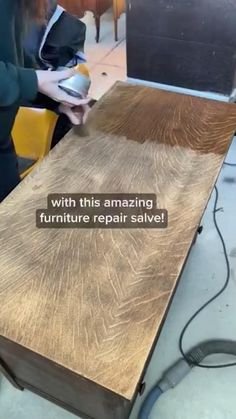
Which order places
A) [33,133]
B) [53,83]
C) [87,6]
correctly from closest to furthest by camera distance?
[53,83], [33,133], [87,6]

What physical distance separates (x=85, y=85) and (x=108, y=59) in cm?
170

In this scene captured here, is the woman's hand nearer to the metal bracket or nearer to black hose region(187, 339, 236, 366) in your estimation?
the metal bracket

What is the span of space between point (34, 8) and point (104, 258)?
0.54m

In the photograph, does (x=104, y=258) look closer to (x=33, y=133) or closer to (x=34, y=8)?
(x=34, y=8)

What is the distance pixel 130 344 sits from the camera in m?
0.52

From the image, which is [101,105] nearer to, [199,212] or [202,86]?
[199,212]

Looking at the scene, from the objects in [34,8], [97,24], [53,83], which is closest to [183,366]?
[53,83]

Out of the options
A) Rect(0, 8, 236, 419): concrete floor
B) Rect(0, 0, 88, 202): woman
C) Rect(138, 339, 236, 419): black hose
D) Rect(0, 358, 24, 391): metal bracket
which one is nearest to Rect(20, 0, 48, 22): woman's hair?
Rect(0, 0, 88, 202): woman

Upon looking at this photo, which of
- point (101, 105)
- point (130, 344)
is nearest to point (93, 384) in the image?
point (130, 344)

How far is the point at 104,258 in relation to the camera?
2.06 feet

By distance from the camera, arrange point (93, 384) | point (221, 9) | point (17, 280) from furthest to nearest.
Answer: point (221, 9) < point (17, 280) < point (93, 384)

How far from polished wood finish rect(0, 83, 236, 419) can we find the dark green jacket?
0.16 meters

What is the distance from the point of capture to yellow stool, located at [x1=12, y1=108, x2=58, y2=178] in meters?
1.15

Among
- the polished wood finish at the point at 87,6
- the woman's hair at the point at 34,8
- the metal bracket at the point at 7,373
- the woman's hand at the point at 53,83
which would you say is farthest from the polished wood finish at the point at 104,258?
the polished wood finish at the point at 87,6
